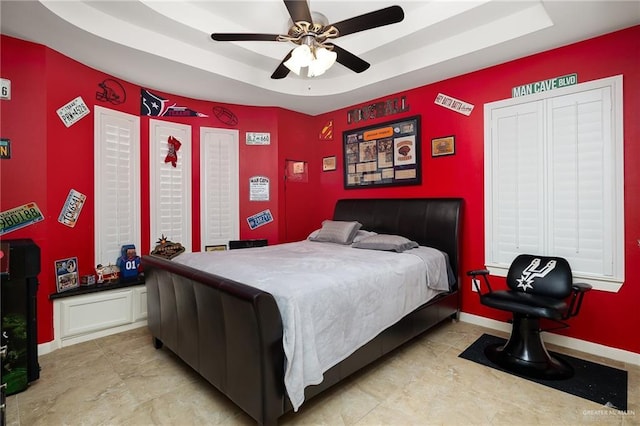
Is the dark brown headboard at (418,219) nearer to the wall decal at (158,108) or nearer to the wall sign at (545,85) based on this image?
the wall sign at (545,85)

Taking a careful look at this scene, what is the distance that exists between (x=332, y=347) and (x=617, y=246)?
248 cm

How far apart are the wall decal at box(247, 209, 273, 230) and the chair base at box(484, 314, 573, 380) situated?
10.1ft

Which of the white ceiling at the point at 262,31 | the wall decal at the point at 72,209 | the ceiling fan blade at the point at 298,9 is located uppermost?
the white ceiling at the point at 262,31

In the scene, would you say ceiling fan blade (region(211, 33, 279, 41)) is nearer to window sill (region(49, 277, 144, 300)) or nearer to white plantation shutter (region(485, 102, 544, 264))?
white plantation shutter (region(485, 102, 544, 264))

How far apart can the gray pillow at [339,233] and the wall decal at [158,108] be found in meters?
2.27

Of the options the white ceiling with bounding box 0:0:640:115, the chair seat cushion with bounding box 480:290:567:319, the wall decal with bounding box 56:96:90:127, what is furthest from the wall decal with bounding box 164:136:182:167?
the chair seat cushion with bounding box 480:290:567:319

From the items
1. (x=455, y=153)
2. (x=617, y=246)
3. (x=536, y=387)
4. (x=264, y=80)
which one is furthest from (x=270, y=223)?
(x=617, y=246)

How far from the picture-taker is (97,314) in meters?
2.95

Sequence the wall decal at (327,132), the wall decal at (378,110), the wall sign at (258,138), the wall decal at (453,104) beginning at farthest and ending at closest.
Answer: the wall decal at (327,132) → the wall sign at (258,138) → the wall decal at (378,110) → the wall decal at (453,104)

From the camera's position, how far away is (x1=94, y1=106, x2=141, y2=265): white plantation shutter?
3154mm

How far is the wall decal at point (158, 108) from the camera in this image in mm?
3592

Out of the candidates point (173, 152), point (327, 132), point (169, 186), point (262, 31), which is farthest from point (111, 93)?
point (327, 132)

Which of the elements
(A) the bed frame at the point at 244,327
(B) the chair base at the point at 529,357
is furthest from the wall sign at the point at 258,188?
(B) the chair base at the point at 529,357

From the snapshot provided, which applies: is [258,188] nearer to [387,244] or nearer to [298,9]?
[387,244]
